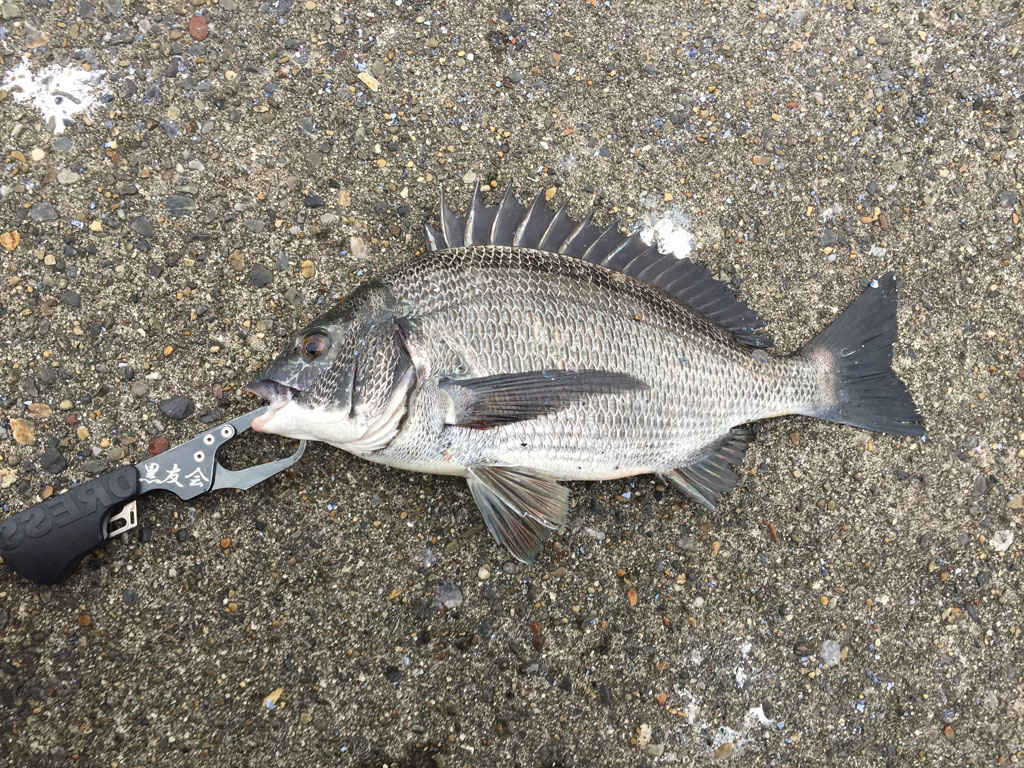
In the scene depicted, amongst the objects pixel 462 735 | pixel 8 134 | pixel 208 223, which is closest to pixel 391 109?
pixel 208 223

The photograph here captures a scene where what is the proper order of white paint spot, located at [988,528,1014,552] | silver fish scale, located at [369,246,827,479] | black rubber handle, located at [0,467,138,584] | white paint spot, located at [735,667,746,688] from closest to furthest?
black rubber handle, located at [0,467,138,584], silver fish scale, located at [369,246,827,479], white paint spot, located at [735,667,746,688], white paint spot, located at [988,528,1014,552]

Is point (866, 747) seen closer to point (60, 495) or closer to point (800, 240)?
point (800, 240)

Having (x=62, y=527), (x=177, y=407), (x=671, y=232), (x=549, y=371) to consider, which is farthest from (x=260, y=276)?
(x=671, y=232)

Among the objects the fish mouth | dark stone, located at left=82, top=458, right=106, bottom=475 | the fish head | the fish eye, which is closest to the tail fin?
the fish head

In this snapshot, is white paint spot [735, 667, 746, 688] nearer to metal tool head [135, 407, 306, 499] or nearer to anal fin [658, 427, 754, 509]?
anal fin [658, 427, 754, 509]

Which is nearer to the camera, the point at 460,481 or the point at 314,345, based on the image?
the point at 314,345

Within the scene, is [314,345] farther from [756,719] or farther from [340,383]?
[756,719]
